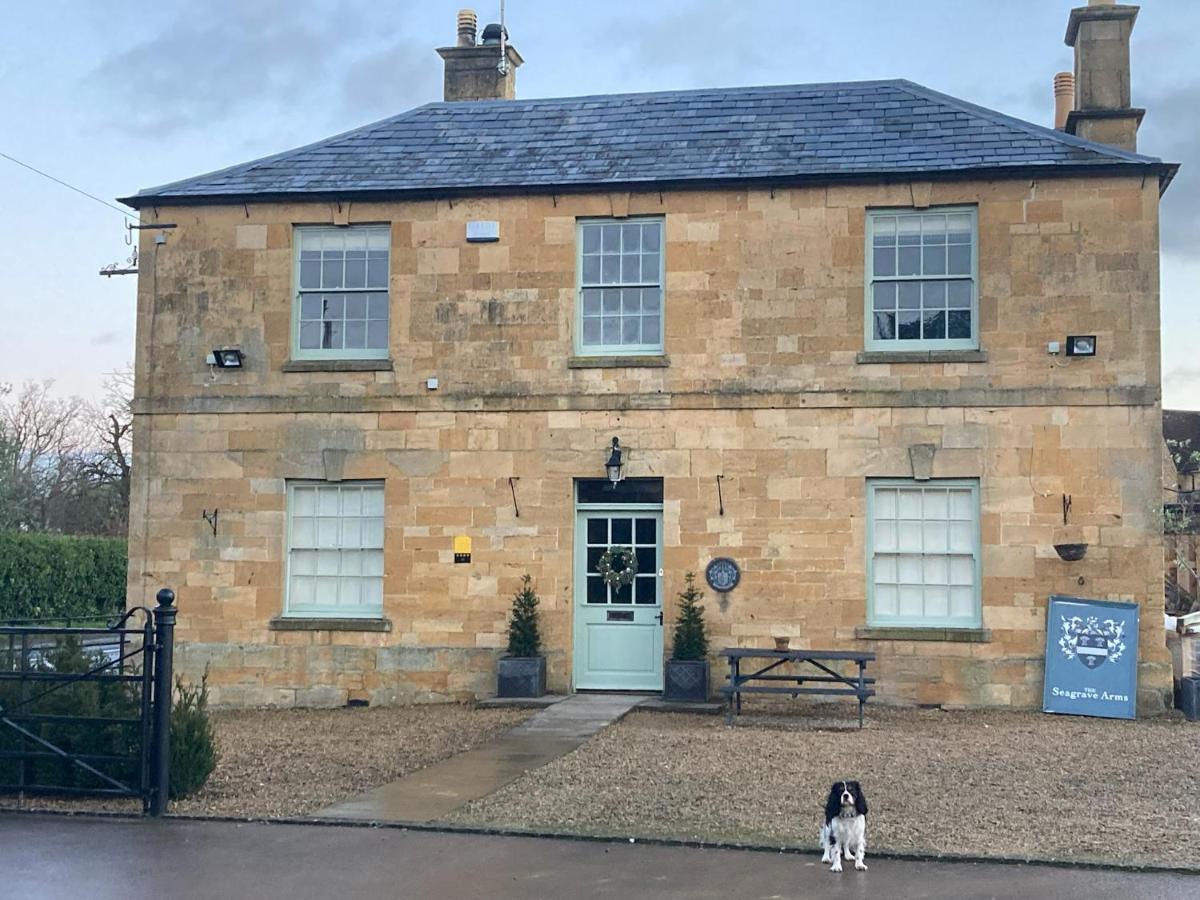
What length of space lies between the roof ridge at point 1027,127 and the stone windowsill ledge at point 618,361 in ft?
15.7

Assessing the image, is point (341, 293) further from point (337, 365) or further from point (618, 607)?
point (618, 607)

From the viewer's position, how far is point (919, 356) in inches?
600

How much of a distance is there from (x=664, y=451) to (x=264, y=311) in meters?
5.08

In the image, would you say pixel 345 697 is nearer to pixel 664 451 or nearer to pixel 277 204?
pixel 664 451

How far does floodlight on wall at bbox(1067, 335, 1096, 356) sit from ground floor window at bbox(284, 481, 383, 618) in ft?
26.1

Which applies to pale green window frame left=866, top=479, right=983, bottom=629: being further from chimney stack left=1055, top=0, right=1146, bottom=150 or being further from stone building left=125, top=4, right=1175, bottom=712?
chimney stack left=1055, top=0, right=1146, bottom=150

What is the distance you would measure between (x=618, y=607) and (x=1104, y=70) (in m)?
8.47

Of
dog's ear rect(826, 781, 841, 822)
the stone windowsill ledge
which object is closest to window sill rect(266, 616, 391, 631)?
the stone windowsill ledge

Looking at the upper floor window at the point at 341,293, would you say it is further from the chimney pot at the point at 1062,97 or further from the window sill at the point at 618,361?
the chimney pot at the point at 1062,97

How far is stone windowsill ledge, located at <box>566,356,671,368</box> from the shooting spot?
15.6 m

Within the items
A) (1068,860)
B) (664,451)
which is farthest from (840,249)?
(1068,860)

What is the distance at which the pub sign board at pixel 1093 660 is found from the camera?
14500mm

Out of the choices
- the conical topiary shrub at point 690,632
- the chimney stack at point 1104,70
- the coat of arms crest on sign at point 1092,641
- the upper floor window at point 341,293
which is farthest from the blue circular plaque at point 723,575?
the chimney stack at point 1104,70

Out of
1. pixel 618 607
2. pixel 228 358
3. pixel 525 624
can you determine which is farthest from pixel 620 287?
pixel 228 358
